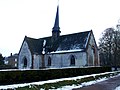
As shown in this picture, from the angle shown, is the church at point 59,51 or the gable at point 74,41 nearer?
the church at point 59,51

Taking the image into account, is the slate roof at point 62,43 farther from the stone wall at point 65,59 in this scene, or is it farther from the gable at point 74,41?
the stone wall at point 65,59

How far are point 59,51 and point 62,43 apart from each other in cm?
226

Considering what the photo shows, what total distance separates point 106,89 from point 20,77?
7626mm

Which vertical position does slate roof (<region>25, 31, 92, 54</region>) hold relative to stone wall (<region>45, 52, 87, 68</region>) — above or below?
above

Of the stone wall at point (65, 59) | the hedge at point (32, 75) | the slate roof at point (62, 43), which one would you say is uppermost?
the slate roof at point (62, 43)

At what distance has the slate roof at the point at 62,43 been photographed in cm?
4144

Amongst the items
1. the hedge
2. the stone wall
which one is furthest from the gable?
the hedge

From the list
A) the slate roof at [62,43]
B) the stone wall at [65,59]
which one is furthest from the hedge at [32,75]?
the slate roof at [62,43]

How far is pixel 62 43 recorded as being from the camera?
44531 mm

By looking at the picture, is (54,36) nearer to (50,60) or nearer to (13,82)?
(50,60)

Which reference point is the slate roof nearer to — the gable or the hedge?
the gable

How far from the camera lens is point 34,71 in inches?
810

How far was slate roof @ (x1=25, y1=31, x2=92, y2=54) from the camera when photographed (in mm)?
41444

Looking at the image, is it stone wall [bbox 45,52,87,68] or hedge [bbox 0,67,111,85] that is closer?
hedge [bbox 0,67,111,85]
